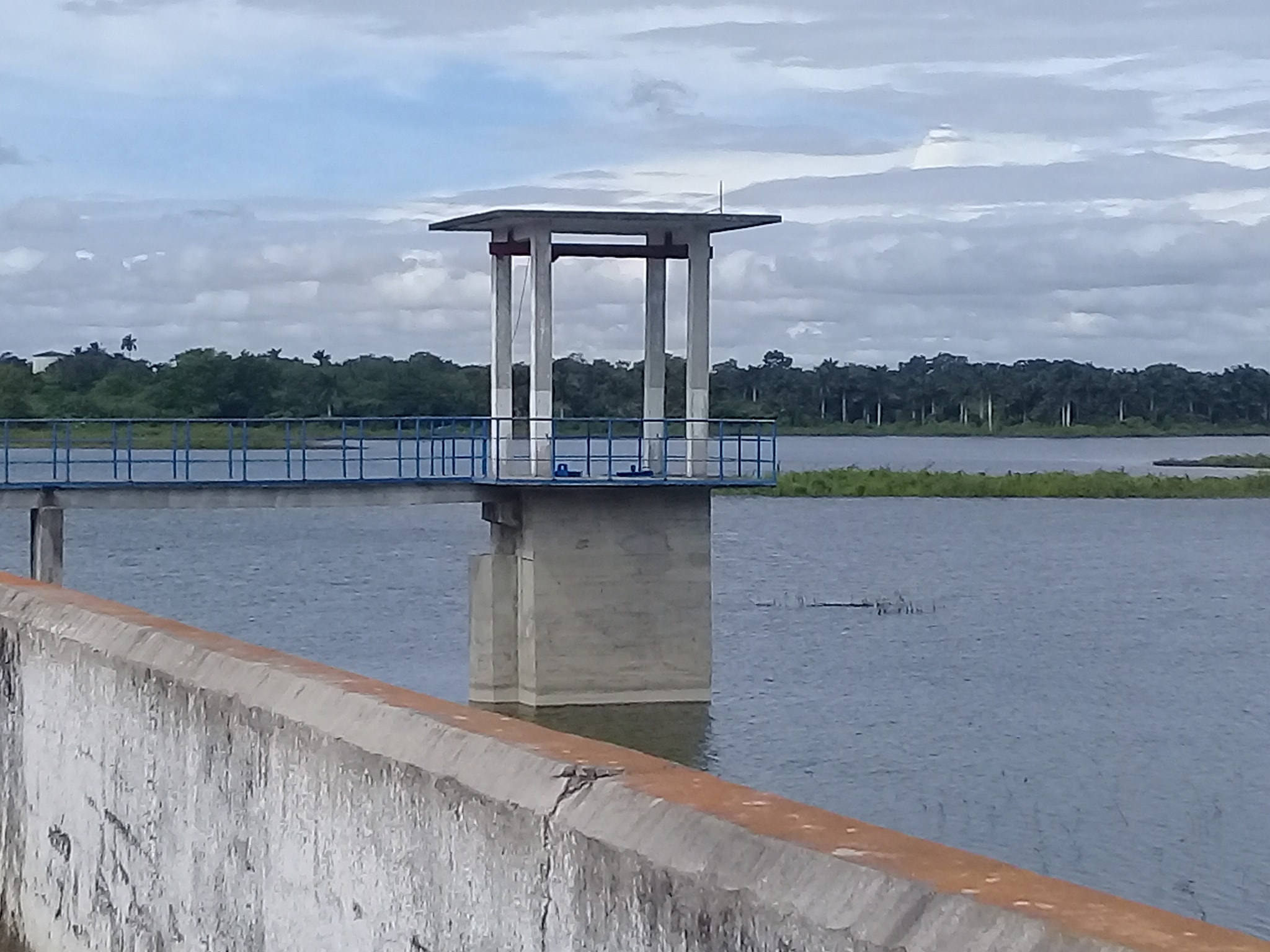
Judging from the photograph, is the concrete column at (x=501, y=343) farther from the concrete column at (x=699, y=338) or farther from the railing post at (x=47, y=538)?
the railing post at (x=47, y=538)

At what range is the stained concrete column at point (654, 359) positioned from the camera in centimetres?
2689

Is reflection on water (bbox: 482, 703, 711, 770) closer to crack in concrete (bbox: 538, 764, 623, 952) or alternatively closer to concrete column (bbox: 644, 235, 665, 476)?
concrete column (bbox: 644, 235, 665, 476)

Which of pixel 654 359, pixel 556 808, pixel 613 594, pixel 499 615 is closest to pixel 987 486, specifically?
pixel 654 359

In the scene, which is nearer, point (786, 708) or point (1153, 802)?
point (1153, 802)

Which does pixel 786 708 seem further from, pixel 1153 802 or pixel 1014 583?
pixel 1014 583

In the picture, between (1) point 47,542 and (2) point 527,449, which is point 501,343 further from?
(1) point 47,542

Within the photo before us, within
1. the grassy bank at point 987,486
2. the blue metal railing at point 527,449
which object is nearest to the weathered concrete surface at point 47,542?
the blue metal railing at point 527,449

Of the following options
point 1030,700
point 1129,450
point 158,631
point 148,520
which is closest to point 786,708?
point 1030,700

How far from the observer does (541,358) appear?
2678cm

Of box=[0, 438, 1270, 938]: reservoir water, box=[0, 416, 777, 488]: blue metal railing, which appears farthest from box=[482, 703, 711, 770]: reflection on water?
box=[0, 416, 777, 488]: blue metal railing

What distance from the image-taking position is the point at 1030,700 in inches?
1234

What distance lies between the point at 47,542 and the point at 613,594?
23.4 feet

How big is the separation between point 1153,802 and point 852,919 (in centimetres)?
2040

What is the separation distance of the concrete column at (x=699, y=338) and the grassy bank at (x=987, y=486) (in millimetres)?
54822
